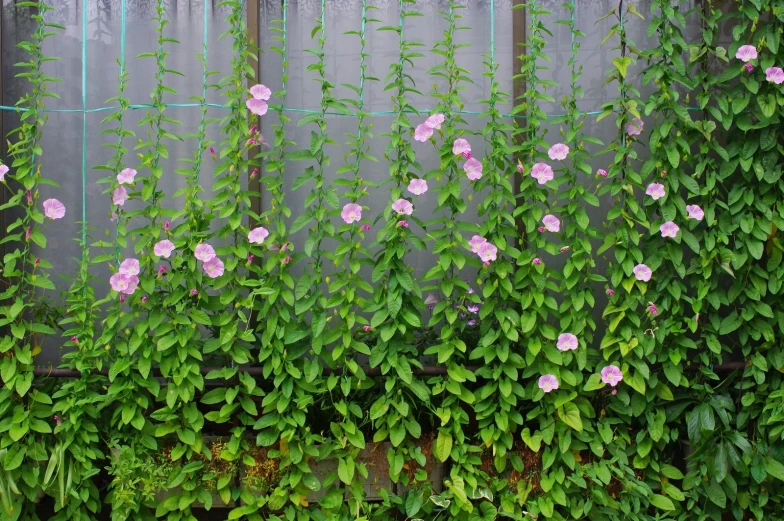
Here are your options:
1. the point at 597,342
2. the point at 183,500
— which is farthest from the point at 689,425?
the point at 183,500

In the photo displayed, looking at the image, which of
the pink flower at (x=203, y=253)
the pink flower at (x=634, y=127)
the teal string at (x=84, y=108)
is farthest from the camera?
the teal string at (x=84, y=108)

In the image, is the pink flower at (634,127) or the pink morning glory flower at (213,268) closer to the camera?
the pink morning glory flower at (213,268)

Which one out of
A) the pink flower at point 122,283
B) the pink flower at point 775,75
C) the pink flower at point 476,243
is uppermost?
the pink flower at point 775,75

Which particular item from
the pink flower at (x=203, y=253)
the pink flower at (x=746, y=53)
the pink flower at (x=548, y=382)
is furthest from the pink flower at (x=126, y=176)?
the pink flower at (x=746, y=53)

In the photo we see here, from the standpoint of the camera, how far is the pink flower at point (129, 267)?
3012 mm

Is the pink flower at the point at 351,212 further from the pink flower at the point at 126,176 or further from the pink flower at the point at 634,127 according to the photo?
the pink flower at the point at 634,127

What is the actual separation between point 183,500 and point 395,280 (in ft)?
4.05

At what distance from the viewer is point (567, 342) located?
3070 mm

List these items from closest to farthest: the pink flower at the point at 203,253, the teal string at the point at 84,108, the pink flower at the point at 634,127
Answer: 1. the pink flower at the point at 203,253
2. the pink flower at the point at 634,127
3. the teal string at the point at 84,108

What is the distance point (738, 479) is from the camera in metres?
3.13

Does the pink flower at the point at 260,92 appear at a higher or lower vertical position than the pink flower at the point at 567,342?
higher

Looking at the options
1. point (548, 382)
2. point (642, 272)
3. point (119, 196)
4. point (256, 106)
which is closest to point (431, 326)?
point (548, 382)

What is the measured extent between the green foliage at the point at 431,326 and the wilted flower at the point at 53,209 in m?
0.05

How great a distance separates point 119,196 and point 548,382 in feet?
6.36
